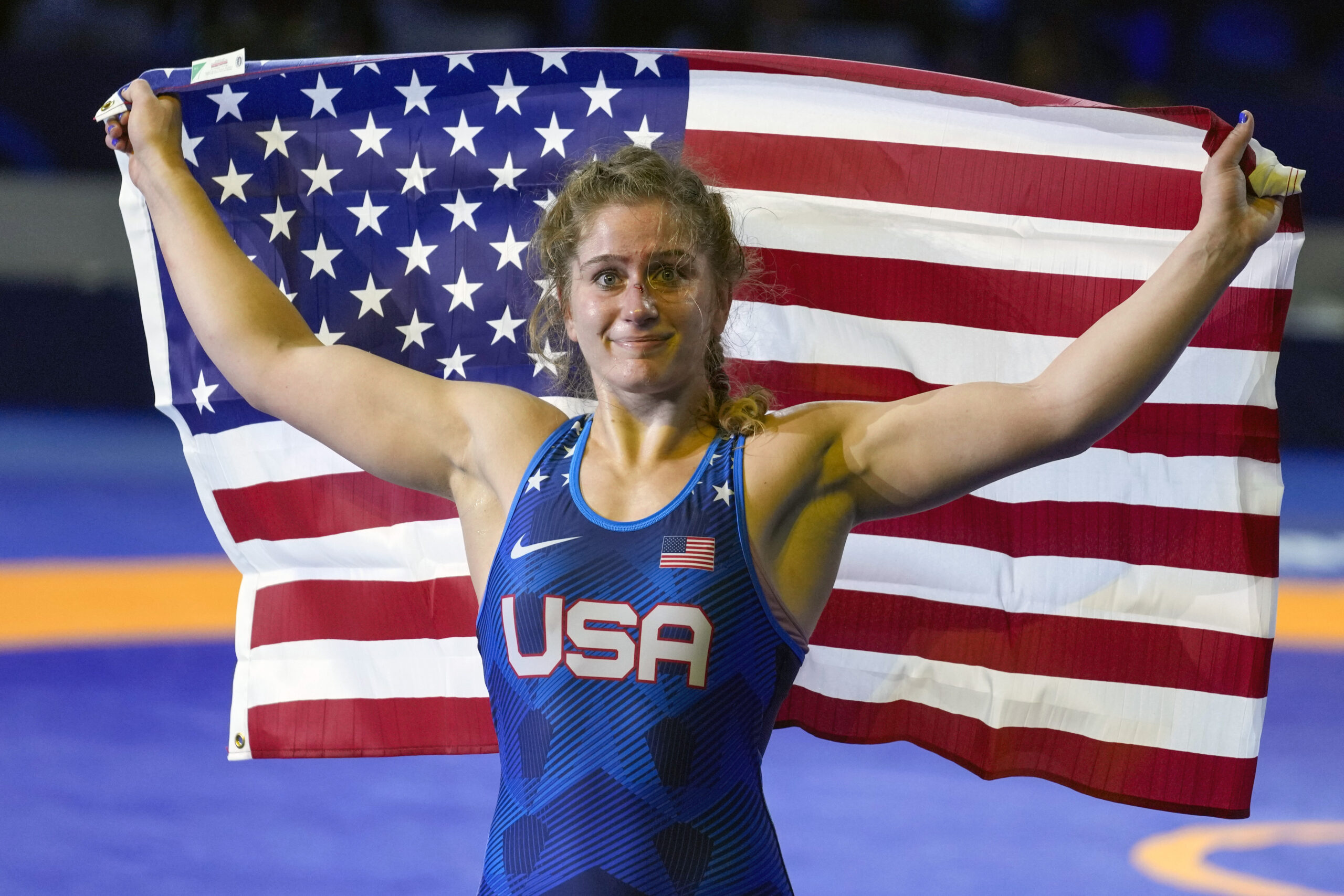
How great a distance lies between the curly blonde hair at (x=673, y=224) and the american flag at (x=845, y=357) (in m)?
0.64

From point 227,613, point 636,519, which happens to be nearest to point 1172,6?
point 227,613

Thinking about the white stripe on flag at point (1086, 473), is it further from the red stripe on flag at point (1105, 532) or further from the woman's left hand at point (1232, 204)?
the woman's left hand at point (1232, 204)

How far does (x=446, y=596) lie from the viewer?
3.57 metres

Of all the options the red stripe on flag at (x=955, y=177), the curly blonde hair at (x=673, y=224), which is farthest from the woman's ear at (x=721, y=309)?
the red stripe on flag at (x=955, y=177)

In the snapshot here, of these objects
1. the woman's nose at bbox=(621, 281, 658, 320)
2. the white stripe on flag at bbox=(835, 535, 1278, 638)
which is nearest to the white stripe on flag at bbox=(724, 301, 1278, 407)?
the white stripe on flag at bbox=(835, 535, 1278, 638)

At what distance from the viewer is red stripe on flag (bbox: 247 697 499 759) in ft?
11.8

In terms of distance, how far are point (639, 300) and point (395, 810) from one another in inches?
111

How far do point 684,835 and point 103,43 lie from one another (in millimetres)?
11386

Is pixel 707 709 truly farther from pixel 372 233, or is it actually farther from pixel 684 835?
pixel 372 233

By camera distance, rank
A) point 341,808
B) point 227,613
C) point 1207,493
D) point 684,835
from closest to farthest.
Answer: point 684,835
point 1207,493
point 341,808
point 227,613

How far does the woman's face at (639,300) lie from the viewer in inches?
102

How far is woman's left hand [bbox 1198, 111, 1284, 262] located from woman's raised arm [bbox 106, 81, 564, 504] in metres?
1.25

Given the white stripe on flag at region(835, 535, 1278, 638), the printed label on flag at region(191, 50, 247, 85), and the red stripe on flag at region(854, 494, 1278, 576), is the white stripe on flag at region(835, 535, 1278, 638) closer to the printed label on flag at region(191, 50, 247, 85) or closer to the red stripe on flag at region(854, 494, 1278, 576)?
the red stripe on flag at region(854, 494, 1278, 576)

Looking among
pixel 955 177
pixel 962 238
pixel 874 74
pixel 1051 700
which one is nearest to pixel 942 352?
pixel 962 238
